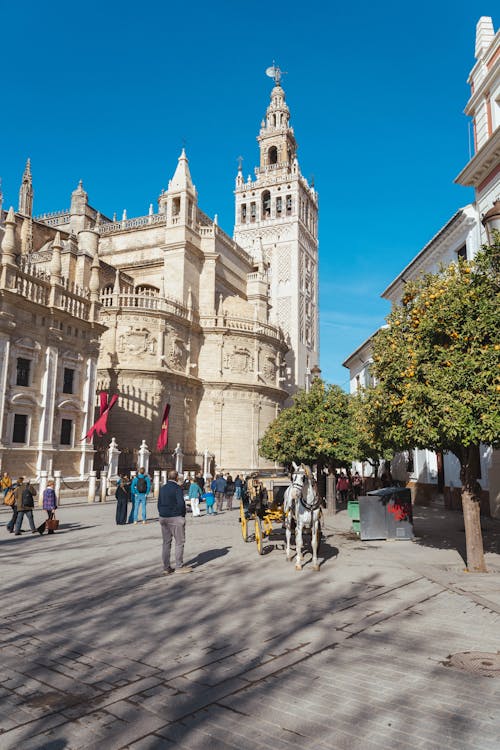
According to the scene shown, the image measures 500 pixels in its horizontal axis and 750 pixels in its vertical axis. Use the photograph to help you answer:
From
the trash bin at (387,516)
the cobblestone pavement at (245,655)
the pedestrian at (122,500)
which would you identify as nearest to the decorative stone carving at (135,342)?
the pedestrian at (122,500)

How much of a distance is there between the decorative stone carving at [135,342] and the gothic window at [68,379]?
912 cm

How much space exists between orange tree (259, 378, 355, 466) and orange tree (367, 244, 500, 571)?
8.98 metres

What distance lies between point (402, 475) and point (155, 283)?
2576 cm

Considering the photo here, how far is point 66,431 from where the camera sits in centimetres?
2644

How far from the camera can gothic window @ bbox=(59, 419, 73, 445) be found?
26.2 meters

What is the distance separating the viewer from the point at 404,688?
175 inches

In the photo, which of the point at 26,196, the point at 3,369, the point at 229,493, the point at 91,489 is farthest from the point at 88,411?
the point at 26,196

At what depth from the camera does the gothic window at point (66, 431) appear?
86.0ft

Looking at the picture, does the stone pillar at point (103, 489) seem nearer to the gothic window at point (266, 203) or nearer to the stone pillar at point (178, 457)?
the stone pillar at point (178, 457)

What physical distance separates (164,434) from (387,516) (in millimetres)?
23039

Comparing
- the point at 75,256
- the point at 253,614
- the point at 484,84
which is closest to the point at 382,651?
the point at 253,614

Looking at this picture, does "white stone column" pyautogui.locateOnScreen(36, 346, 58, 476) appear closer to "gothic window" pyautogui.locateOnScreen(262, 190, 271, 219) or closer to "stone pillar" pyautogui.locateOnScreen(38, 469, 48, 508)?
"stone pillar" pyautogui.locateOnScreen(38, 469, 48, 508)

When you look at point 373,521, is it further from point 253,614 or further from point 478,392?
point 253,614

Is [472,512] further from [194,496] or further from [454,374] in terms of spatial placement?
[194,496]
